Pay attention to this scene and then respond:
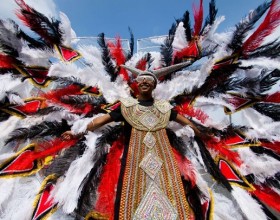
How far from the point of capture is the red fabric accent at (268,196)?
232 cm

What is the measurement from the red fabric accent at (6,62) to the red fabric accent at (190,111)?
61.1 inches

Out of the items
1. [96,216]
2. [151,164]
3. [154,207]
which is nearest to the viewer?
[154,207]

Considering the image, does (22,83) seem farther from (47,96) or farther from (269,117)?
(269,117)

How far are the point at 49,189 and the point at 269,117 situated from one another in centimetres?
199

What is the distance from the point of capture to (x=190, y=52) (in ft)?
9.68

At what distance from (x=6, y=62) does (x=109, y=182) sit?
1.37m

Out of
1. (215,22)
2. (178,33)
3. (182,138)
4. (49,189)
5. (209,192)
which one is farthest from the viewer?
(178,33)

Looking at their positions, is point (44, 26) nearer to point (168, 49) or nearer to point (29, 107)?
point (29, 107)

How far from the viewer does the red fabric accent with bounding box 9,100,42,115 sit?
Answer: 2484 millimetres

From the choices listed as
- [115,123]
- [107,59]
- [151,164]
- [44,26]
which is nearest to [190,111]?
[115,123]

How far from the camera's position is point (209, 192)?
2.43 metres

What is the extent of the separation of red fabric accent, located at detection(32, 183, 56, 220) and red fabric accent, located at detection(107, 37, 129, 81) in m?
1.41

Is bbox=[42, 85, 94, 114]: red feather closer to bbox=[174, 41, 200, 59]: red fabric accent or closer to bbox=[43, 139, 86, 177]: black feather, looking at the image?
bbox=[43, 139, 86, 177]: black feather

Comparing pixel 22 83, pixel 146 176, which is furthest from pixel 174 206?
pixel 22 83
